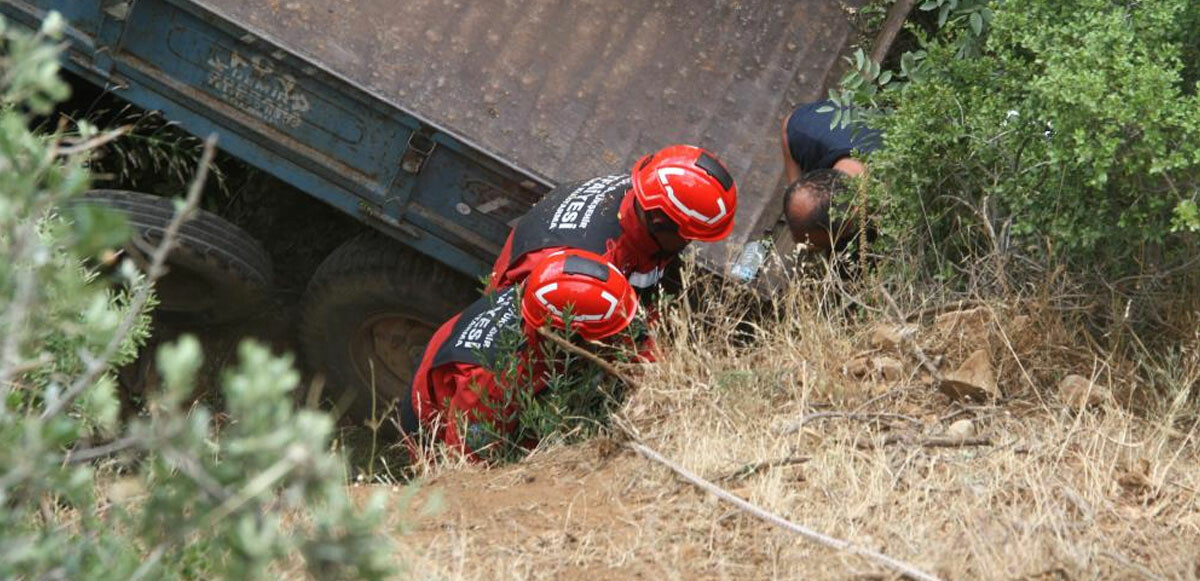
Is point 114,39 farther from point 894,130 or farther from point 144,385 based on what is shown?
point 894,130

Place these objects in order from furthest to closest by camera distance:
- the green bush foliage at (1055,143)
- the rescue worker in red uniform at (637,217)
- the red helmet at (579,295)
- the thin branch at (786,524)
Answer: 1. the rescue worker in red uniform at (637,217)
2. the red helmet at (579,295)
3. the green bush foliage at (1055,143)
4. the thin branch at (786,524)

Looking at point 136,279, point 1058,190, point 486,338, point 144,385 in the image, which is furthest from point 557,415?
point 144,385

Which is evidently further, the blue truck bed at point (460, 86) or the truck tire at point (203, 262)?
the truck tire at point (203, 262)

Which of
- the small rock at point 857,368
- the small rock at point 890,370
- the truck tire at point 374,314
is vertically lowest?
the truck tire at point 374,314

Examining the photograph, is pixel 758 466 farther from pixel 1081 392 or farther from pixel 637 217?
pixel 637 217

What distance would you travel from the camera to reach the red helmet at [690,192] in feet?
16.1

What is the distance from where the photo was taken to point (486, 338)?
16.6ft

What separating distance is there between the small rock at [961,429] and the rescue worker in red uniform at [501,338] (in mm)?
1056

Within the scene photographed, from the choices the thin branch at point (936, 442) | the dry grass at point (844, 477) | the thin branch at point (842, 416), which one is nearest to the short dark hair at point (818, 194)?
the dry grass at point (844, 477)

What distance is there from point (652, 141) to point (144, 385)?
2.57 metres

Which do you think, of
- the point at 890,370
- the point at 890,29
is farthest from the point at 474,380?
the point at 890,29

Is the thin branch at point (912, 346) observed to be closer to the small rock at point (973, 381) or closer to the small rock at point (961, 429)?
the small rock at point (973, 381)

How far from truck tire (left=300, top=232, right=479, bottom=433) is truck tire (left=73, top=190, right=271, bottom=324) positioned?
0.28 metres

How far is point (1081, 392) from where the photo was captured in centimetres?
448
